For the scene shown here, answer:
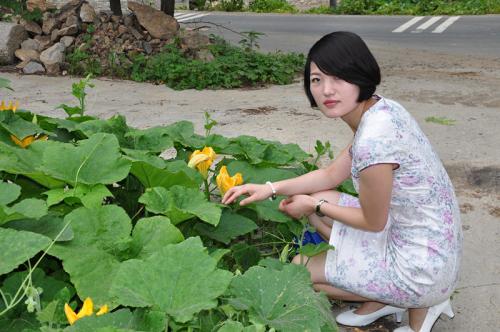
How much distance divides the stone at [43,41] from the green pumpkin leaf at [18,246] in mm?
7245

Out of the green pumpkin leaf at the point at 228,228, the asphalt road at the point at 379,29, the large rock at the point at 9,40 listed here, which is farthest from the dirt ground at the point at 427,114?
the asphalt road at the point at 379,29

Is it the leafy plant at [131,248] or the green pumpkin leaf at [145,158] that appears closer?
the leafy plant at [131,248]

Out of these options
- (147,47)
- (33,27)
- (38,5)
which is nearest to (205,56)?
(147,47)

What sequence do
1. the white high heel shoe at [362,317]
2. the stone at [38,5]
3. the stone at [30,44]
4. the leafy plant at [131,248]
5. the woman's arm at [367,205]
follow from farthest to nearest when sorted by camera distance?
the stone at [38,5]
the stone at [30,44]
the white high heel shoe at [362,317]
the woman's arm at [367,205]
the leafy plant at [131,248]

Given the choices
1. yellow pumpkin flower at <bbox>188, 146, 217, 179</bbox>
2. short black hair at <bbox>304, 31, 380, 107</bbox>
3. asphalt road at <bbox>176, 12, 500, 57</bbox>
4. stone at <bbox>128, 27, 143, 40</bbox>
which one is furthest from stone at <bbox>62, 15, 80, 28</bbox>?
short black hair at <bbox>304, 31, 380, 107</bbox>

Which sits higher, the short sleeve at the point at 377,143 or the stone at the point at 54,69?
the short sleeve at the point at 377,143

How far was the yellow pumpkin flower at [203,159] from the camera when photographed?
2682 millimetres

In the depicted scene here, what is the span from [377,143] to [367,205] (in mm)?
223

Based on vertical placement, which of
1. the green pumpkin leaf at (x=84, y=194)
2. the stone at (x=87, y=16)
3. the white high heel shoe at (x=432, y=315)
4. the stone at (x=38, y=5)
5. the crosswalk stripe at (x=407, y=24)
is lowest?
A: the crosswalk stripe at (x=407, y=24)

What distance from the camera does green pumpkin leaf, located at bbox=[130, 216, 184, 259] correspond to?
207 centimetres

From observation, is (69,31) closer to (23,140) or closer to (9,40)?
(9,40)

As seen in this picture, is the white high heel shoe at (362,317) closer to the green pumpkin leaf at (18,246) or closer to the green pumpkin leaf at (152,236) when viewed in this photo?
the green pumpkin leaf at (152,236)

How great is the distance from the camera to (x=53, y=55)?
8.34m

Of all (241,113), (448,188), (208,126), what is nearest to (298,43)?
(241,113)
